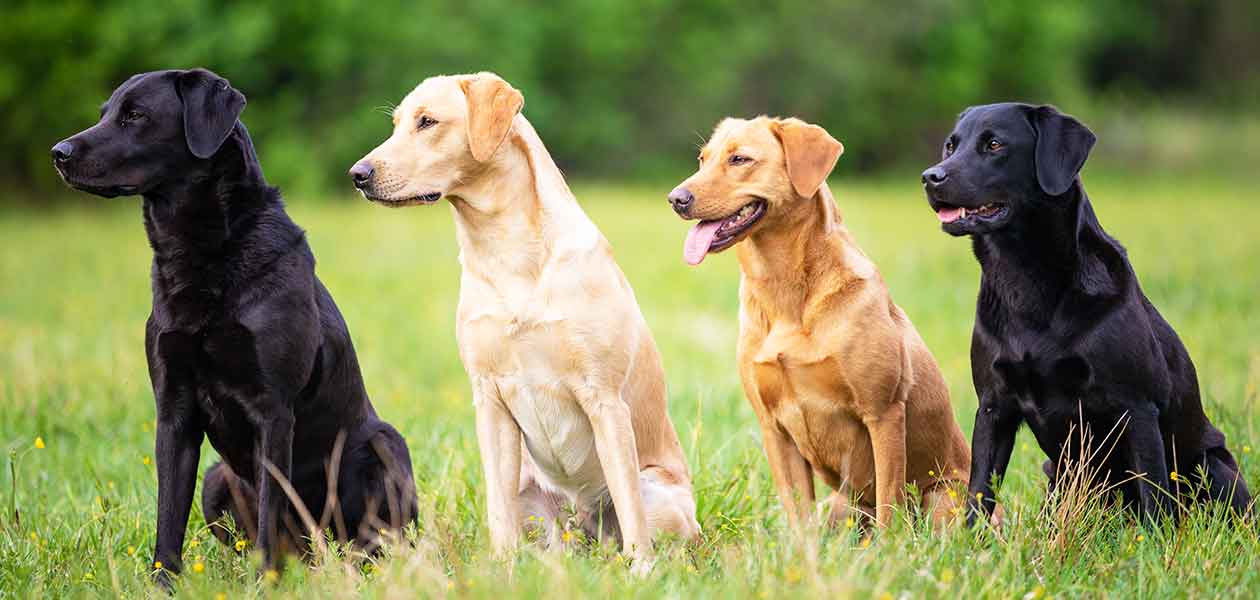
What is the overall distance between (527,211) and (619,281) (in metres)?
0.40

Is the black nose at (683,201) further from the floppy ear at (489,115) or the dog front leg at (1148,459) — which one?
the dog front leg at (1148,459)

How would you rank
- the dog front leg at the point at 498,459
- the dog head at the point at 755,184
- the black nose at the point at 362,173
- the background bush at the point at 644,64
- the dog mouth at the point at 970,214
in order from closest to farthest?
the black nose at the point at 362,173 < the dog mouth at the point at 970,214 < the dog front leg at the point at 498,459 < the dog head at the point at 755,184 < the background bush at the point at 644,64

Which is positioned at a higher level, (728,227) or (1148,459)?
(728,227)

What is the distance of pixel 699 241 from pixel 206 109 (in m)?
1.69

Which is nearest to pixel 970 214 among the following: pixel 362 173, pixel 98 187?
pixel 362 173

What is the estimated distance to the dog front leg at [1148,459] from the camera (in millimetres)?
3936

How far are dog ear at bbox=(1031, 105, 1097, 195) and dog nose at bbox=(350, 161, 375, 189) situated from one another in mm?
2187

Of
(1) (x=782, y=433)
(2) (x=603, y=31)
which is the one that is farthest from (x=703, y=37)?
(1) (x=782, y=433)

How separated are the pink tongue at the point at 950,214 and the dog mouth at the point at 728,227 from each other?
0.63 m

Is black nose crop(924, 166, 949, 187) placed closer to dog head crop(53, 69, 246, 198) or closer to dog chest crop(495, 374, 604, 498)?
dog chest crop(495, 374, 604, 498)

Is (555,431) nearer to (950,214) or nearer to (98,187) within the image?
(950,214)

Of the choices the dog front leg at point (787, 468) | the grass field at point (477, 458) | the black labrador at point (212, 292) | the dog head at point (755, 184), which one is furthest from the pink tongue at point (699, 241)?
the black labrador at point (212, 292)

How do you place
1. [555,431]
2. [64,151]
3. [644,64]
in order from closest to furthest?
[64,151], [555,431], [644,64]

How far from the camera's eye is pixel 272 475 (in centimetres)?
384
